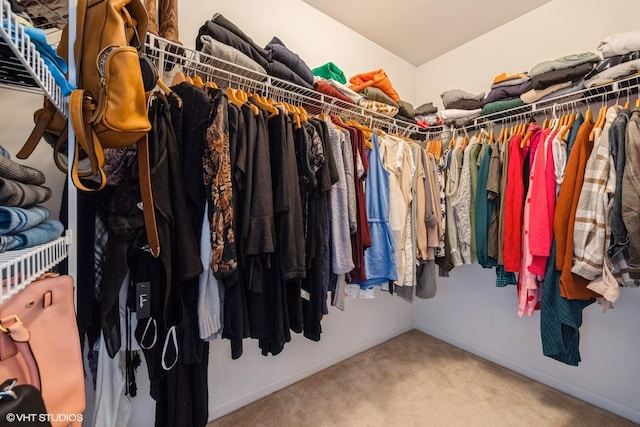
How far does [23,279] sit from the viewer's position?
47cm

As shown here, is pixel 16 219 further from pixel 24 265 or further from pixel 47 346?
pixel 47 346

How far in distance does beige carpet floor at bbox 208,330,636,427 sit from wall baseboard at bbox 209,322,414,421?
0.03 meters

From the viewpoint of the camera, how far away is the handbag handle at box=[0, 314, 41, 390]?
418mm

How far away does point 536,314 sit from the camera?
1835 mm

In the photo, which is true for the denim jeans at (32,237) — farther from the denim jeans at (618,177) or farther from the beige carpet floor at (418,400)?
the denim jeans at (618,177)

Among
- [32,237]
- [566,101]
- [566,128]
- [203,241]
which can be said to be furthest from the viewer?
[566,101]

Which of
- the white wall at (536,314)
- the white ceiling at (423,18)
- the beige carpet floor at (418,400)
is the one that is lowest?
the beige carpet floor at (418,400)

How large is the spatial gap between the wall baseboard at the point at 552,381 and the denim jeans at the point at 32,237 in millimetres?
2678

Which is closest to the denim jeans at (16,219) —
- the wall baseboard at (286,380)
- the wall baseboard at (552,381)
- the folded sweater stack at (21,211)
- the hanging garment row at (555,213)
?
the folded sweater stack at (21,211)

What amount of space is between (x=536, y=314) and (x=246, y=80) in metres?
2.40

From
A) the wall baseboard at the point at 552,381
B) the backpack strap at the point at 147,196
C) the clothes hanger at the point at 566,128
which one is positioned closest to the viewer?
the backpack strap at the point at 147,196

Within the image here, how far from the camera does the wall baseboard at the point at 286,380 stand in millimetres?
1492

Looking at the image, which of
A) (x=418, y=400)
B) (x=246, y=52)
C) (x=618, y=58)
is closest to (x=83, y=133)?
(x=246, y=52)

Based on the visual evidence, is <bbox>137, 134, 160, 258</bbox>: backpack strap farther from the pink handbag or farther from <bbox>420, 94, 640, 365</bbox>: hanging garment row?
<bbox>420, 94, 640, 365</bbox>: hanging garment row
